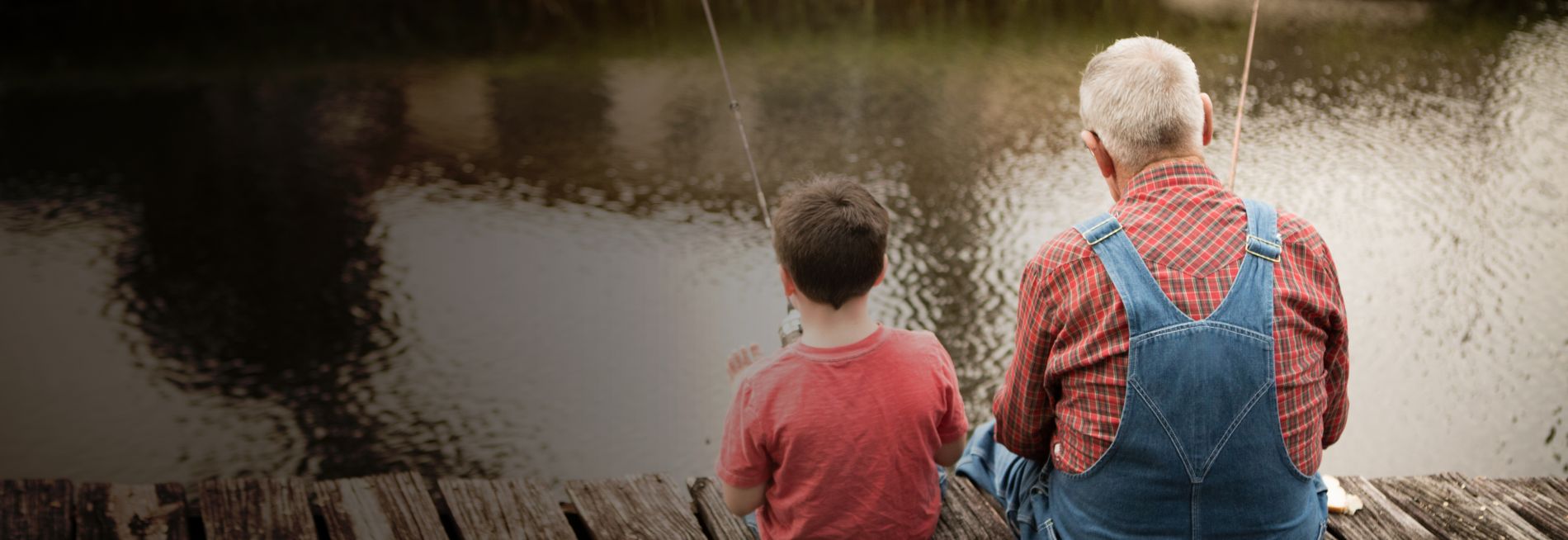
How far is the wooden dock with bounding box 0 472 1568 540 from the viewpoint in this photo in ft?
6.88

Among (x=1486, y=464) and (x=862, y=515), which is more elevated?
(x=862, y=515)

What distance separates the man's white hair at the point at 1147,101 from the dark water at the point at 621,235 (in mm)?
1938

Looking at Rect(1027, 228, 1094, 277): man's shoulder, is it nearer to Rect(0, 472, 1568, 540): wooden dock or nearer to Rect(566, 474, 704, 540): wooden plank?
Rect(0, 472, 1568, 540): wooden dock

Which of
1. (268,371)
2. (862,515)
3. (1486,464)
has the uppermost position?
(862,515)

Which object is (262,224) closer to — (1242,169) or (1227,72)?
(1242,169)

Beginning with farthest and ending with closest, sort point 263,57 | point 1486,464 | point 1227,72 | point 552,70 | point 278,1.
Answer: point 278,1, point 263,57, point 552,70, point 1227,72, point 1486,464

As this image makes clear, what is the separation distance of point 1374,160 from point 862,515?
436 cm

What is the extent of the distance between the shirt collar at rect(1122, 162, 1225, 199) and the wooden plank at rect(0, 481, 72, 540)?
6.84 ft

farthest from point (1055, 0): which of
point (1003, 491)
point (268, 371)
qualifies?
point (1003, 491)

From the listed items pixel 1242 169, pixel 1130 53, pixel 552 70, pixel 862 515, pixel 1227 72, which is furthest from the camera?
pixel 552 70

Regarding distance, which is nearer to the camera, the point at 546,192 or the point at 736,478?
the point at 736,478

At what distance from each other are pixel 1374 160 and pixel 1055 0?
4.04 meters

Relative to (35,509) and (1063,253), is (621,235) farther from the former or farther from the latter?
(1063,253)

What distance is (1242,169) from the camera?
4.95 m
